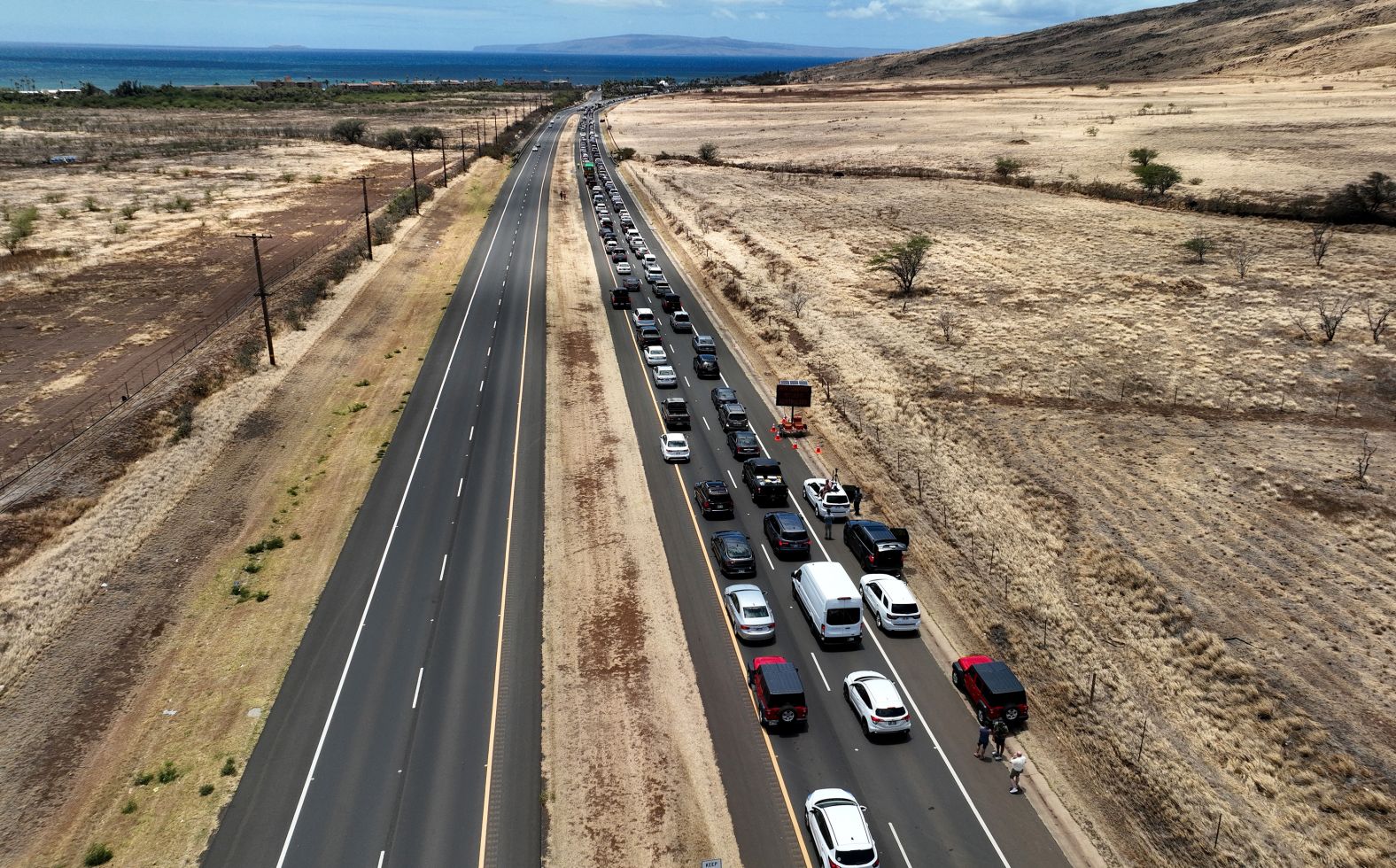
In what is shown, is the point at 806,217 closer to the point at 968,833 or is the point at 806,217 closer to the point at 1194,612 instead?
the point at 1194,612

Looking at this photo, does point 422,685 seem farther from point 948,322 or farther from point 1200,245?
point 1200,245

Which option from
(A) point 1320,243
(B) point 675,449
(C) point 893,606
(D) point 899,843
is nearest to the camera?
(D) point 899,843

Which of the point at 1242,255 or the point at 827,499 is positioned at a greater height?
the point at 1242,255

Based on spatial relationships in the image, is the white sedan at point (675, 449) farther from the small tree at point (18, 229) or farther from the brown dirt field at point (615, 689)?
the small tree at point (18, 229)

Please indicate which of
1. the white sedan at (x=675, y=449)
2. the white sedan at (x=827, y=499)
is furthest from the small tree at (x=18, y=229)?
the white sedan at (x=827, y=499)

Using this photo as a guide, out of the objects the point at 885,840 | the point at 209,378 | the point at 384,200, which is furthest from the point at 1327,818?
the point at 384,200

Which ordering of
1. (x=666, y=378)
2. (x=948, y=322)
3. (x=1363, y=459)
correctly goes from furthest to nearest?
(x=948, y=322) → (x=666, y=378) → (x=1363, y=459)

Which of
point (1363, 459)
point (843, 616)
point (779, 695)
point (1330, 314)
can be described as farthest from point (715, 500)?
point (1330, 314)

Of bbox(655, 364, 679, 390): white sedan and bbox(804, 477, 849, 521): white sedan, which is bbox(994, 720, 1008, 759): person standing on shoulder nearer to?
bbox(804, 477, 849, 521): white sedan
